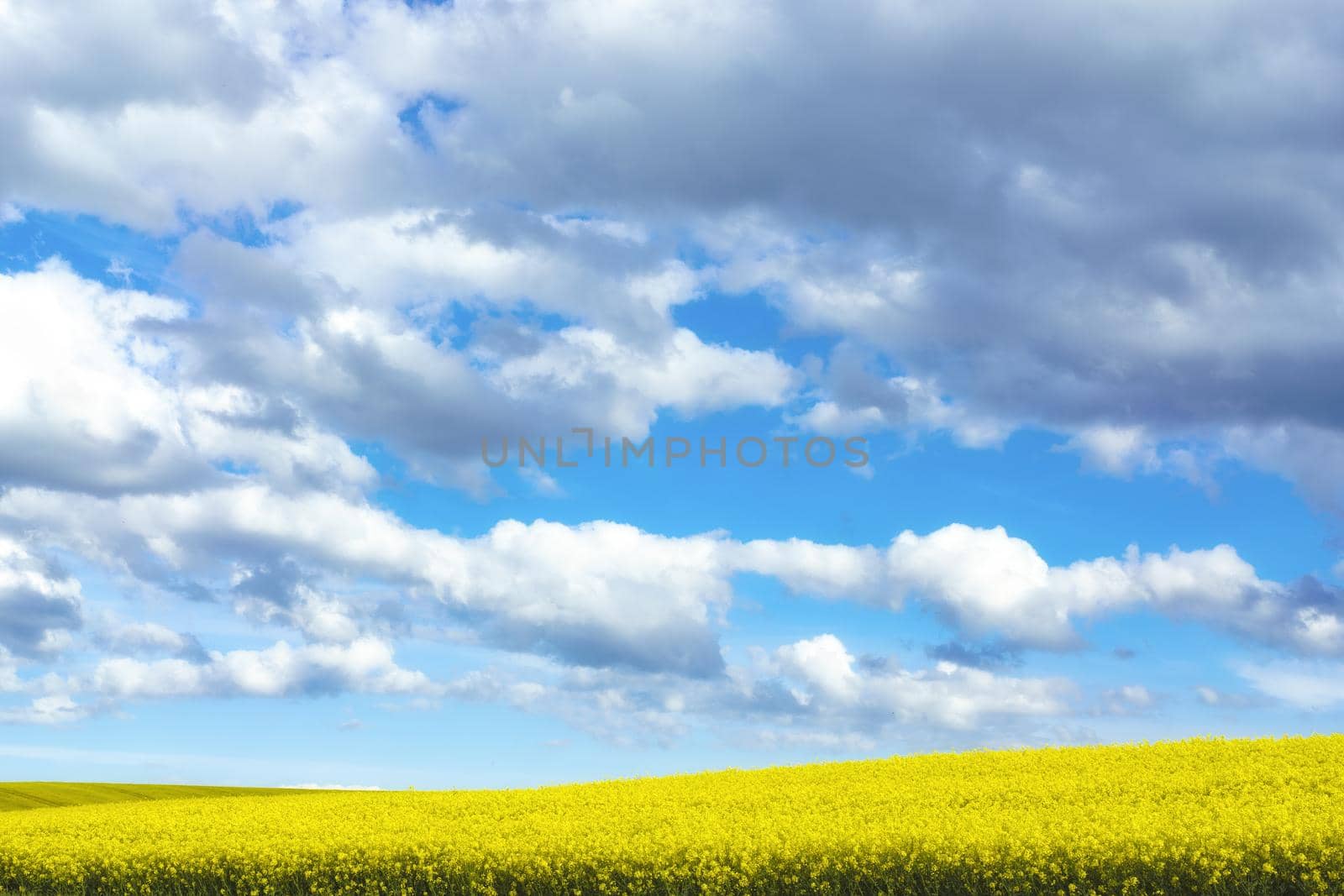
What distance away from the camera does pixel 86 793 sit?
1964 inches

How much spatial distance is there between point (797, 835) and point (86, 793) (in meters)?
45.4

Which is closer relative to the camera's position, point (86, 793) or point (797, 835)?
point (797, 835)

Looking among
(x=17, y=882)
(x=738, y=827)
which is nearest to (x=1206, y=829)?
(x=738, y=827)

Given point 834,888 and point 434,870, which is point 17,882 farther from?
point 834,888

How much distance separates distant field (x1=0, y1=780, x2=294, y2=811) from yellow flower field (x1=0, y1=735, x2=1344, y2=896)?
20.4m

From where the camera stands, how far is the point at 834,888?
45.9 feet

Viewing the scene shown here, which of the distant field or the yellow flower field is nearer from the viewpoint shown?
the yellow flower field

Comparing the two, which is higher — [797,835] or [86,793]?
[797,835]

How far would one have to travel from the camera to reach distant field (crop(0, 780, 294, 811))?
147 ft

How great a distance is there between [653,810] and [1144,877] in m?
9.42

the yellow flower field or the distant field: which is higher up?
the yellow flower field

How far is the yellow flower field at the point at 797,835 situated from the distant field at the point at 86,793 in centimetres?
2041

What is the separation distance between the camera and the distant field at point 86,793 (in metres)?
44.8

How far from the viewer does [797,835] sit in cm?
1519
